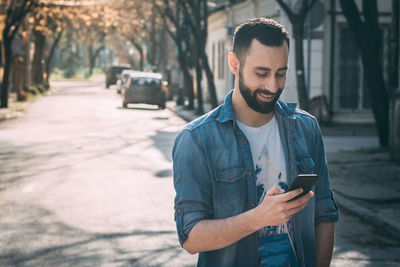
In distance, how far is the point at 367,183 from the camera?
408 inches

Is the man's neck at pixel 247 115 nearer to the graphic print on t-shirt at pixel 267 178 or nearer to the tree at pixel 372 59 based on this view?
the graphic print on t-shirt at pixel 267 178

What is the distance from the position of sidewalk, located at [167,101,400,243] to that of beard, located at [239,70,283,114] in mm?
5156

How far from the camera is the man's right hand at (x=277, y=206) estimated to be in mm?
2418

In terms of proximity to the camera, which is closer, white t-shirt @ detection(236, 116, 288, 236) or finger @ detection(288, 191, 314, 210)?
finger @ detection(288, 191, 314, 210)

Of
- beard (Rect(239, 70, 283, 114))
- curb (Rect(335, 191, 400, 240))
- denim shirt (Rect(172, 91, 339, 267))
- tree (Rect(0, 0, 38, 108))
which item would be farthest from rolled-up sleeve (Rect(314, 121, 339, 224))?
→ tree (Rect(0, 0, 38, 108))

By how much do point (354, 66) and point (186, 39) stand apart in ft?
38.0

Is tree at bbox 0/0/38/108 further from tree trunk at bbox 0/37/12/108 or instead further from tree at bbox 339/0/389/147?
tree at bbox 339/0/389/147

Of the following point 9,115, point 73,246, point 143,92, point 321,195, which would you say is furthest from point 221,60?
point 321,195

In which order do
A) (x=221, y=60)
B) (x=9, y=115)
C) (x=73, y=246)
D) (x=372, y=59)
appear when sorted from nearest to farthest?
(x=73, y=246) < (x=372, y=59) < (x=9, y=115) < (x=221, y=60)

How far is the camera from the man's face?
104 inches

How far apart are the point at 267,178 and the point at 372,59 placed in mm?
12371

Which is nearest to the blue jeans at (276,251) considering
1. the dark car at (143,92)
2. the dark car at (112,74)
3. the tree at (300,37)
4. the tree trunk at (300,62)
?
the tree at (300,37)

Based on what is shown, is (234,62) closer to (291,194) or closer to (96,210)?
(291,194)

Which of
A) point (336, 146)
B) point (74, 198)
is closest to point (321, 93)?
point (336, 146)
